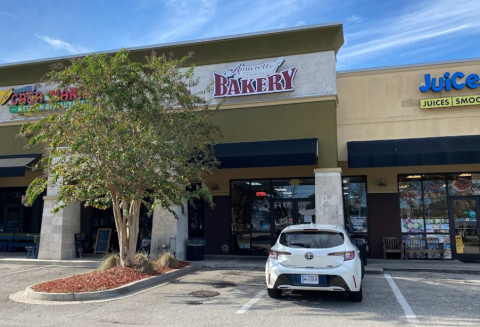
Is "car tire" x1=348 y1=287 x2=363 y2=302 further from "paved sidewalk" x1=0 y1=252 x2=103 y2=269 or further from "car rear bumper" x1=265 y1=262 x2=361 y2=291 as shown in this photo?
"paved sidewalk" x1=0 y1=252 x2=103 y2=269

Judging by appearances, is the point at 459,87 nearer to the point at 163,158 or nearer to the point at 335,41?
the point at 335,41

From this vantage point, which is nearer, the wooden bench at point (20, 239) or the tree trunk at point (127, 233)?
the tree trunk at point (127, 233)

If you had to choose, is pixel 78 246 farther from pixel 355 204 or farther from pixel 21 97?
pixel 355 204

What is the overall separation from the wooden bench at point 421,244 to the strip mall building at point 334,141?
0.86 ft

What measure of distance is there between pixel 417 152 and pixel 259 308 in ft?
26.8

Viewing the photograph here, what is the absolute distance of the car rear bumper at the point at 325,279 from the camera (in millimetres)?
7180

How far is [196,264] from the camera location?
42.3 ft

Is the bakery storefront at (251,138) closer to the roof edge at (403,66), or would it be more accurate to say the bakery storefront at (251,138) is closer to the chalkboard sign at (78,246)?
the chalkboard sign at (78,246)

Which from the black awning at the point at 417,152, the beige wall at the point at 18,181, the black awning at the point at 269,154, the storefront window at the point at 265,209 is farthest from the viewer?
the beige wall at the point at 18,181

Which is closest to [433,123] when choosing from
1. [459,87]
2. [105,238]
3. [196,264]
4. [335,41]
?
[459,87]

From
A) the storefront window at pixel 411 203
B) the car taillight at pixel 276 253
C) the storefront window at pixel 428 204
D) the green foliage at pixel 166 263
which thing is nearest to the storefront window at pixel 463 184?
the storefront window at pixel 428 204

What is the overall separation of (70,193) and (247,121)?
255 inches

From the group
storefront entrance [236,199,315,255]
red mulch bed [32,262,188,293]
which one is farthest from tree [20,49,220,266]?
storefront entrance [236,199,315,255]

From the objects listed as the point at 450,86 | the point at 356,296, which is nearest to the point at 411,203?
the point at 450,86
